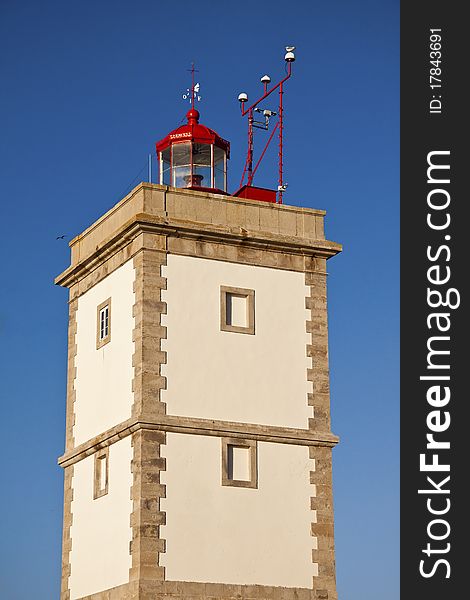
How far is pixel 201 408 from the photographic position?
81.4 feet

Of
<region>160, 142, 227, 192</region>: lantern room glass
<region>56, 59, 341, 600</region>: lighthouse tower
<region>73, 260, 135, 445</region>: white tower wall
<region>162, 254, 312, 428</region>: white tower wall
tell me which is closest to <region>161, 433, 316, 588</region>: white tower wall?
<region>56, 59, 341, 600</region>: lighthouse tower

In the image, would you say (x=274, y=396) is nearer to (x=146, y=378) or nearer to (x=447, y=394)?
(x=146, y=378)

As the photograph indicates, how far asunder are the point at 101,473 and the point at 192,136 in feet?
23.0

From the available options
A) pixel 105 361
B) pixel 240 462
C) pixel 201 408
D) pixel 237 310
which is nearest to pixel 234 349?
pixel 237 310

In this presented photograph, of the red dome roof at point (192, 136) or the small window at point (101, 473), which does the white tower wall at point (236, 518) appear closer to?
the small window at point (101, 473)

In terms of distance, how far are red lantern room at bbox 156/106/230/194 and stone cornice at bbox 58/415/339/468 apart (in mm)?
5207

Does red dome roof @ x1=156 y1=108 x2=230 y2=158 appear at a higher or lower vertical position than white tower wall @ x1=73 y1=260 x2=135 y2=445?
higher

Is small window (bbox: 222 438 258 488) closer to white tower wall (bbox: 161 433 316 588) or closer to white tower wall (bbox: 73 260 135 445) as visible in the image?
white tower wall (bbox: 161 433 316 588)

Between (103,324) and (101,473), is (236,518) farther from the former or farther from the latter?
(103,324)

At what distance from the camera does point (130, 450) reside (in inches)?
960

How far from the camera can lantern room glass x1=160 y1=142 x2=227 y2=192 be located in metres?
27.7

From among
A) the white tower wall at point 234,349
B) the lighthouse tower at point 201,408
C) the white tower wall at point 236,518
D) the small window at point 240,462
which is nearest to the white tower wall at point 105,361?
the lighthouse tower at point 201,408

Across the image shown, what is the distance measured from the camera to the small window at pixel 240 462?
974 inches

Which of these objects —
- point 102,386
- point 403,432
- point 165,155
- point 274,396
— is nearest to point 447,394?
point 403,432
